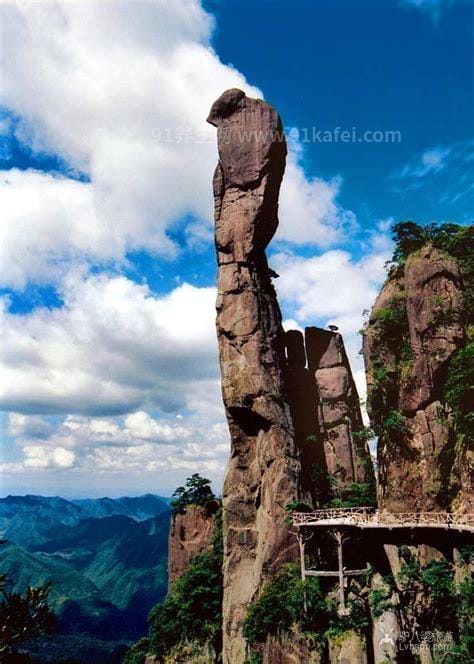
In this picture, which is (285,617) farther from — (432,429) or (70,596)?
(70,596)

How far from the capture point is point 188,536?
5081 cm

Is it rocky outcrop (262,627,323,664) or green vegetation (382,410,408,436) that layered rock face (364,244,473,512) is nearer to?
green vegetation (382,410,408,436)

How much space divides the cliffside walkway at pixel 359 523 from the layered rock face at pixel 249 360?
2.55 metres

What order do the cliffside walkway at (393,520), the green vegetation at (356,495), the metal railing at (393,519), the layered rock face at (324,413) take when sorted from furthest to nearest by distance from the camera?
the layered rock face at (324,413) < the green vegetation at (356,495) < the metal railing at (393,519) < the cliffside walkway at (393,520)

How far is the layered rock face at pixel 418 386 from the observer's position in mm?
30984

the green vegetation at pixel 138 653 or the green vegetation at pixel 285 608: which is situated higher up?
the green vegetation at pixel 285 608

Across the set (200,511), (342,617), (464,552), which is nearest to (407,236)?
(464,552)

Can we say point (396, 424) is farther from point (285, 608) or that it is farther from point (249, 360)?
point (285, 608)

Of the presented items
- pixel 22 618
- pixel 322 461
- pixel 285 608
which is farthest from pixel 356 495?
pixel 22 618

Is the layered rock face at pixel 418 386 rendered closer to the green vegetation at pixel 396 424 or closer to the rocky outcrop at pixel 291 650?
the green vegetation at pixel 396 424

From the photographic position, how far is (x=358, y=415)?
4725cm

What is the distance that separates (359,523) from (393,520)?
203cm

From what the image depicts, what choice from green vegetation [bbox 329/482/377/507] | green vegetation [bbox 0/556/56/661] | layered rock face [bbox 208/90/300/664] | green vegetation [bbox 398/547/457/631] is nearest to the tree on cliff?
green vegetation [bbox 0/556/56/661]

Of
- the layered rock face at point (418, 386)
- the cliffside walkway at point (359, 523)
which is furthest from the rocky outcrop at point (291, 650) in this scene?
the layered rock face at point (418, 386)
